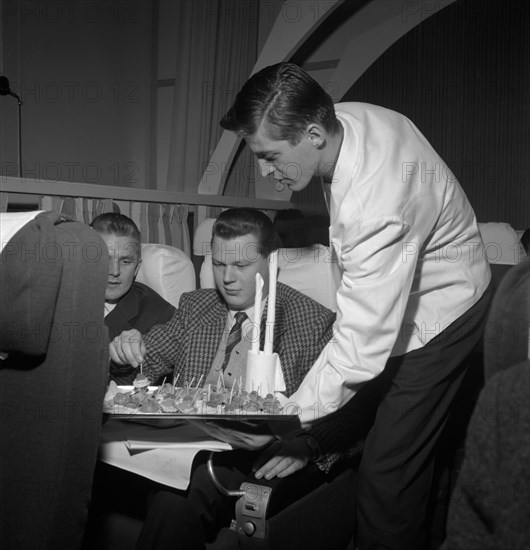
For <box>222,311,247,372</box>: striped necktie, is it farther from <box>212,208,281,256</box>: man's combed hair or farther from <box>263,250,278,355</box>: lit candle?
<box>263,250,278,355</box>: lit candle

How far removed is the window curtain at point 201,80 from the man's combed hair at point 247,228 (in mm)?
1946

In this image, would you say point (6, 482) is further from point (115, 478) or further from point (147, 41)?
point (147, 41)

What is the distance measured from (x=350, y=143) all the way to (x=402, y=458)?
70cm

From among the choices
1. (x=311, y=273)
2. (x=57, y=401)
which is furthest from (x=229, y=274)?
(x=57, y=401)

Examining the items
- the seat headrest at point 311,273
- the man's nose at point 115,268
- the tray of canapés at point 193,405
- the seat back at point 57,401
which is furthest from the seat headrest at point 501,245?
the seat back at point 57,401

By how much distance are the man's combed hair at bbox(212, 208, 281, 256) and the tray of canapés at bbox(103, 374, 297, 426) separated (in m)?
0.62

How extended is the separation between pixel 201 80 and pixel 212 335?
2.35 m

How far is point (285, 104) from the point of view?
4.28 feet

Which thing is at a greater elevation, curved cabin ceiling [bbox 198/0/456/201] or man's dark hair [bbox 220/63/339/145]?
curved cabin ceiling [bbox 198/0/456/201]

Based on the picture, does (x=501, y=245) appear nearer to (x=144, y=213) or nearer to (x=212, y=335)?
(x=212, y=335)

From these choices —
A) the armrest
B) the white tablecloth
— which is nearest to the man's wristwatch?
the armrest

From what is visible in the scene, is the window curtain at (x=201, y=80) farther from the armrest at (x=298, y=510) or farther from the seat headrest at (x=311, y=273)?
the armrest at (x=298, y=510)

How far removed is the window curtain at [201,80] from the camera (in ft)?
12.1

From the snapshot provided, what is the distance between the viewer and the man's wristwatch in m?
1.33
